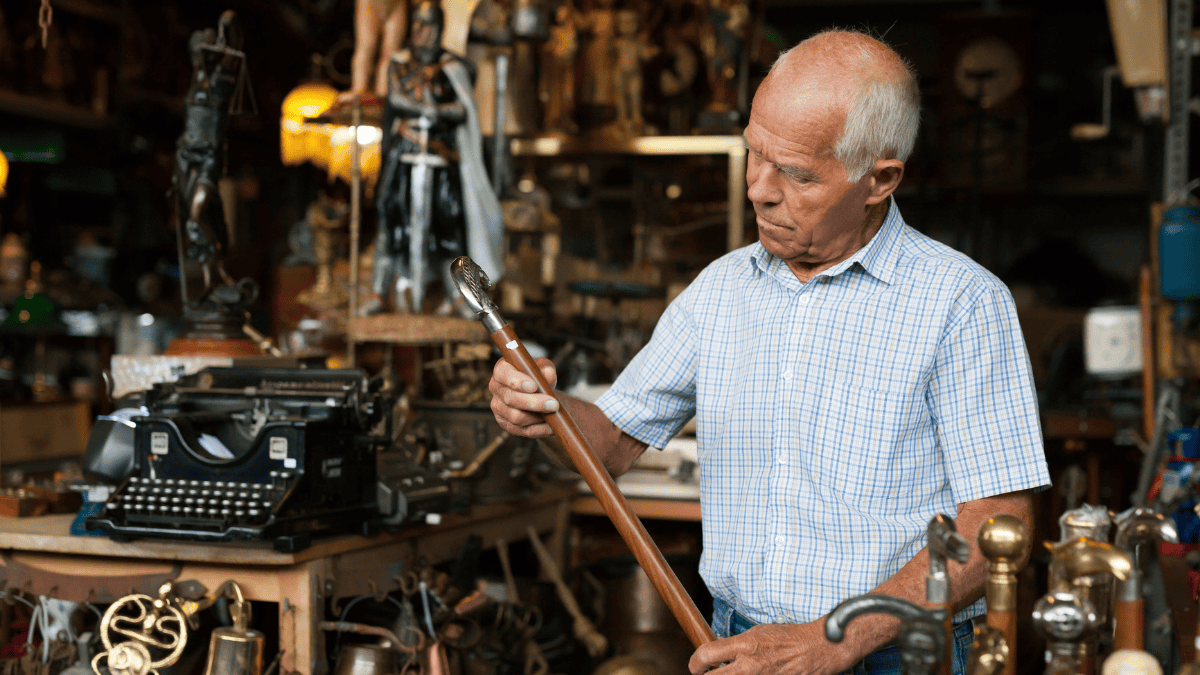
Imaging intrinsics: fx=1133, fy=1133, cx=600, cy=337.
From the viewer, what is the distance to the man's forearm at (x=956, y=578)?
4.52 ft

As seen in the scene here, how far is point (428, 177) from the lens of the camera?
3.45m

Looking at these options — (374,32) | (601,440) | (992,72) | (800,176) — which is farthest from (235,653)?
(992,72)

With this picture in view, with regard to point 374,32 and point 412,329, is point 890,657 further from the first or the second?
point 374,32

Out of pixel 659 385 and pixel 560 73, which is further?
pixel 560 73

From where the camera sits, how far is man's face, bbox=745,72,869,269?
1427 millimetres

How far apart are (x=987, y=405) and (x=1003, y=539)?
0.42 m

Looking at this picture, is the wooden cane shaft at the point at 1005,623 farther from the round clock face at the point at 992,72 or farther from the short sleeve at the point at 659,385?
the round clock face at the point at 992,72

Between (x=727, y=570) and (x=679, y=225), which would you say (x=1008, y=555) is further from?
(x=679, y=225)

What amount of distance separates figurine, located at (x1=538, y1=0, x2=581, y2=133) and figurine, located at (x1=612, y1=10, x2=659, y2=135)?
197 millimetres

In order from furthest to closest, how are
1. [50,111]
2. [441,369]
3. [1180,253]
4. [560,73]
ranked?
[50,111] < [560,73] < [441,369] < [1180,253]

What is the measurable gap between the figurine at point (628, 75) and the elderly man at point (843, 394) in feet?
11.3

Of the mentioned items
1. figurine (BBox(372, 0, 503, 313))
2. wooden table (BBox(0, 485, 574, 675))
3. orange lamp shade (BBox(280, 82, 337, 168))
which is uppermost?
orange lamp shade (BBox(280, 82, 337, 168))

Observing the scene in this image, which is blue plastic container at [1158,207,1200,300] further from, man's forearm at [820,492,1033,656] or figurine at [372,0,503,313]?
man's forearm at [820,492,1033,656]

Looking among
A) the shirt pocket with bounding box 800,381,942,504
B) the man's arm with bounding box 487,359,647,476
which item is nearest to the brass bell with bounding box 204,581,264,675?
the man's arm with bounding box 487,359,647,476
